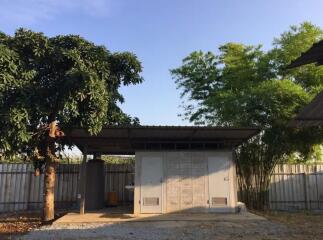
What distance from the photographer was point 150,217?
11117 millimetres

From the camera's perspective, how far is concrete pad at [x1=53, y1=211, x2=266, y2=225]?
1044cm

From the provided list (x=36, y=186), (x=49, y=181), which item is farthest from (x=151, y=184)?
(x=36, y=186)

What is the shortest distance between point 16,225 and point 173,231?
450cm

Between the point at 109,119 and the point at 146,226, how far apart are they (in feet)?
12.3

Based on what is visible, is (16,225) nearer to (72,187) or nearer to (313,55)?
(72,187)

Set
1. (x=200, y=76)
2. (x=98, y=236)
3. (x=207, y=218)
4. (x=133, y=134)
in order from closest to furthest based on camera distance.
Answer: (x=98, y=236) < (x=207, y=218) < (x=133, y=134) < (x=200, y=76)

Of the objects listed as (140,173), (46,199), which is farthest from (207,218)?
(46,199)

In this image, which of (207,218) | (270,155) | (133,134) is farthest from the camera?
(270,155)

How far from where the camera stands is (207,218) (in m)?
10.7

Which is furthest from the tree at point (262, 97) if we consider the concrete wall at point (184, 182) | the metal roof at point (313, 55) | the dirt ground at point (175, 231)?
the metal roof at point (313, 55)

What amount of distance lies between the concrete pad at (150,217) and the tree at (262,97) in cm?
328

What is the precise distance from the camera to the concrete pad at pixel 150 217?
1044 centimetres

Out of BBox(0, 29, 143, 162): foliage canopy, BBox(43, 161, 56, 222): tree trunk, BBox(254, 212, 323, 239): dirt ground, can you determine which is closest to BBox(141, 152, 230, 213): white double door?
BBox(254, 212, 323, 239): dirt ground

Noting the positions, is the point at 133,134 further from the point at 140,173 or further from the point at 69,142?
the point at 69,142
